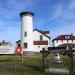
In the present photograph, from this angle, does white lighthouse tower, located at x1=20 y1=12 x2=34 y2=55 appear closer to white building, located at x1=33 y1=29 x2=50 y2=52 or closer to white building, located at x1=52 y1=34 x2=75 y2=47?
white building, located at x1=33 y1=29 x2=50 y2=52

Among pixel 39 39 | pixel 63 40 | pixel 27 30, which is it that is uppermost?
pixel 63 40

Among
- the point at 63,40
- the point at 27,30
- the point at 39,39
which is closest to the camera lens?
the point at 27,30

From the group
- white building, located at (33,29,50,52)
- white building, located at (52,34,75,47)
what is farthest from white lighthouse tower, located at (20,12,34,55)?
white building, located at (52,34,75,47)

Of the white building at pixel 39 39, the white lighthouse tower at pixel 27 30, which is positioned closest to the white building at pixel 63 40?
the white building at pixel 39 39

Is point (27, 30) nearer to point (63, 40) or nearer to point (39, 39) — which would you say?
point (39, 39)

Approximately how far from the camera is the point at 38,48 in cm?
7038

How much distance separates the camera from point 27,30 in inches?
2201

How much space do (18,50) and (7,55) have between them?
18364 millimetres

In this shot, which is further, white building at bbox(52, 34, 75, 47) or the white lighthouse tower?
white building at bbox(52, 34, 75, 47)

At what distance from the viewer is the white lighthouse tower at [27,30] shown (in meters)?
55.4

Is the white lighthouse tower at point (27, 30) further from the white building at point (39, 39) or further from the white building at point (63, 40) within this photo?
the white building at point (63, 40)

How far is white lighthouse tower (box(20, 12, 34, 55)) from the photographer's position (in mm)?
55375

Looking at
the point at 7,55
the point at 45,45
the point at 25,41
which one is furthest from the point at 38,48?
the point at 7,55

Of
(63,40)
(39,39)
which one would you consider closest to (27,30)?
(39,39)
